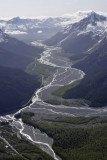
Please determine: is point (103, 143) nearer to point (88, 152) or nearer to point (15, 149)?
point (88, 152)

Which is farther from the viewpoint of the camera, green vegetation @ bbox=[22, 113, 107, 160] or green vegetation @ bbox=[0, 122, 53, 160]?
green vegetation @ bbox=[0, 122, 53, 160]

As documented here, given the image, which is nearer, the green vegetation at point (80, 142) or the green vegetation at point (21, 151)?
the green vegetation at point (80, 142)

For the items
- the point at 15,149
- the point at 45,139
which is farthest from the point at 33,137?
the point at 15,149

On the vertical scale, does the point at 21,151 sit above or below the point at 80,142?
below

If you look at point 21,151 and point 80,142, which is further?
point 80,142
